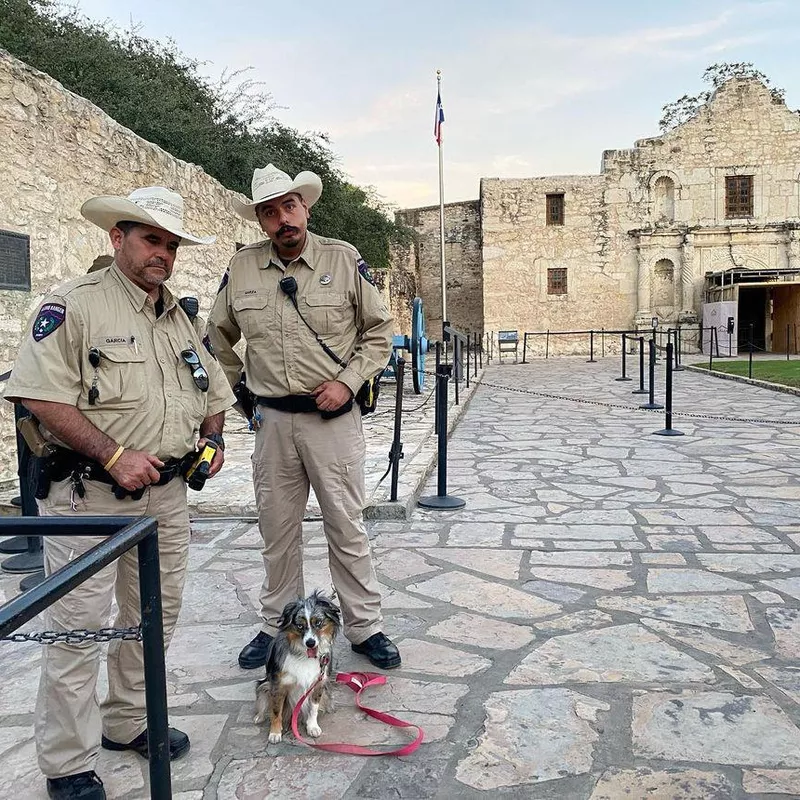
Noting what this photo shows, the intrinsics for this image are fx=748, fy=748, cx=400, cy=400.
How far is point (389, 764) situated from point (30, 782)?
112cm

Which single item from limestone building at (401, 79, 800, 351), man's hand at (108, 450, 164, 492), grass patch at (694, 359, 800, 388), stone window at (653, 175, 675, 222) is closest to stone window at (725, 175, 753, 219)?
limestone building at (401, 79, 800, 351)

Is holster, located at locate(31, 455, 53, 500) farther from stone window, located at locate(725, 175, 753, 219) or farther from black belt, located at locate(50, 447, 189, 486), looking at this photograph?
stone window, located at locate(725, 175, 753, 219)

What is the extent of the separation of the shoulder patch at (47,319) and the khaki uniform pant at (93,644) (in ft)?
1.53

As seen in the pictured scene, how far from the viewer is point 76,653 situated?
2.19m

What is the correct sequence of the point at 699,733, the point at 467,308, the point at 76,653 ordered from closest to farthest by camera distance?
the point at 76,653 < the point at 699,733 < the point at 467,308

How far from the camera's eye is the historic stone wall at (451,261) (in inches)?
1208

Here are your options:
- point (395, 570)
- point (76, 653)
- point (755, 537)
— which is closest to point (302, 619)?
point (76, 653)

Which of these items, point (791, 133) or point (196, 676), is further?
point (791, 133)

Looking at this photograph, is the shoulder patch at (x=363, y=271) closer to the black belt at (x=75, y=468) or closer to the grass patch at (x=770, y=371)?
the black belt at (x=75, y=468)

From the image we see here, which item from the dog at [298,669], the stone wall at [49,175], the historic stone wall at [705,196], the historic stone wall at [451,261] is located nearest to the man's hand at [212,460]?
the dog at [298,669]

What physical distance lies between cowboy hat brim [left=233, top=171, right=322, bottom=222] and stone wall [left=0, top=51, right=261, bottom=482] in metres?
3.14

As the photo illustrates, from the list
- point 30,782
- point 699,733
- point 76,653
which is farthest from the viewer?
point 699,733

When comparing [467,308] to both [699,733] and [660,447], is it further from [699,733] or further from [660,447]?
[699,733]

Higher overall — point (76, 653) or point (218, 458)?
point (218, 458)
